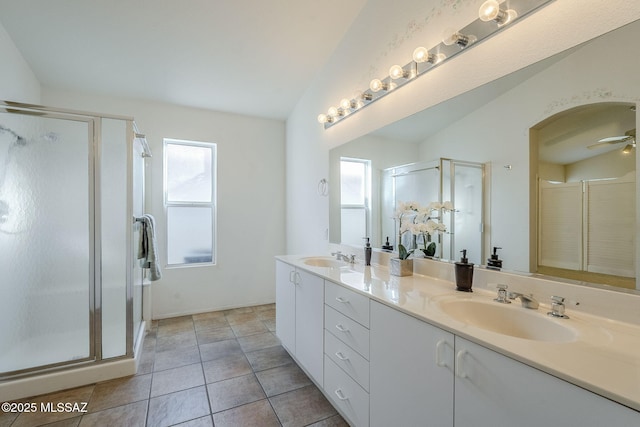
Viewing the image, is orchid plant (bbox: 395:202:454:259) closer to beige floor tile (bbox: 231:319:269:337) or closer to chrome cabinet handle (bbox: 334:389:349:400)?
chrome cabinet handle (bbox: 334:389:349:400)

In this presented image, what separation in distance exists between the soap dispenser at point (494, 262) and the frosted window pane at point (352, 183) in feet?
3.47

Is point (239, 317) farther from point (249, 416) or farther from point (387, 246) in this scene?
point (387, 246)

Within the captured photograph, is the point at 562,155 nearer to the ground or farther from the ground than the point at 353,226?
farther from the ground

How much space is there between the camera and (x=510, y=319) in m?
1.13

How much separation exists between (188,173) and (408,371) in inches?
127

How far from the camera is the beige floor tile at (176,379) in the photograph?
6.34 ft

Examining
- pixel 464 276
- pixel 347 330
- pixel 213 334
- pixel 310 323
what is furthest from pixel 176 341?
pixel 464 276

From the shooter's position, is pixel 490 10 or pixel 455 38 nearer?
pixel 490 10

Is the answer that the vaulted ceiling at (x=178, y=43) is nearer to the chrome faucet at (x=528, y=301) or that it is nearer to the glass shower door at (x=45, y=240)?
the glass shower door at (x=45, y=240)

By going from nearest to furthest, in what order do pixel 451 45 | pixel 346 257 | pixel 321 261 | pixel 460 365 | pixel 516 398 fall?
1. pixel 516 398
2. pixel 460 365
3. pixel 451 45
4. pixel 346 257
5. pixel 321 261

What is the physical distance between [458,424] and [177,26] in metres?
2.96

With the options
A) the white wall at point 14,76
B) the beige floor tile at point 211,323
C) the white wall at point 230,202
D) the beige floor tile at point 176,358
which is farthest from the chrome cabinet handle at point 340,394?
the white wall at point 14,76

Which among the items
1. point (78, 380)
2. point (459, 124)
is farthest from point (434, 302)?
point (78, 380)

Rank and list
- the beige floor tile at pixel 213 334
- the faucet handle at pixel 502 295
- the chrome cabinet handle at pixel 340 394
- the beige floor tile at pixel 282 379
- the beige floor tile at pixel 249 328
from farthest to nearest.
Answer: the beige floor tile at pixel 249 328
the beige floor tile at pixel 213 334
the beige floor tile at pixel 282 379
the chrome cabinet handle at pixel 340 394
the faucet handle at pixel 502 295
